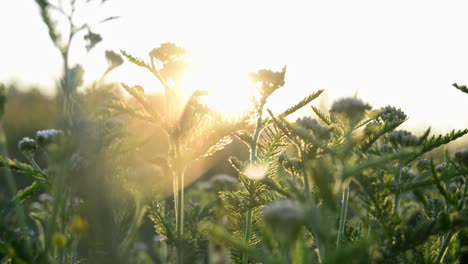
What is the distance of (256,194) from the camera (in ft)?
10.3

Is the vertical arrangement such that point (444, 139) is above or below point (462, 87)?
below

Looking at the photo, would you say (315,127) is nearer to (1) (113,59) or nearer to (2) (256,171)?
(2) (256,171)

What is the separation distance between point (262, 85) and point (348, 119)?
735 millimetres

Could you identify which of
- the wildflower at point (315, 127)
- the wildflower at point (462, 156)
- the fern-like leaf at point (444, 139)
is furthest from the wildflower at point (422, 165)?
the wildflower at point (315, 127)

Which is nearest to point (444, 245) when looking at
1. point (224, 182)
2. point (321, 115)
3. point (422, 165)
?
point (422, 165)

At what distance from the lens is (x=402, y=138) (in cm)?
293

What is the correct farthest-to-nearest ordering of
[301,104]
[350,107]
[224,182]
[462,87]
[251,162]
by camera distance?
[224,182] → [251,162] → [301,104] → [462,87] → [350,107]

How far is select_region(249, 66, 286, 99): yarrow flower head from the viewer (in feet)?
10.7

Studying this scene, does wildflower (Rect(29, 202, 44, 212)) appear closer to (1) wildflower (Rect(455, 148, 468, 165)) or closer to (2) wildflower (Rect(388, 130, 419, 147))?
(2) wildflower (Rect(388, 130, 419, 147))

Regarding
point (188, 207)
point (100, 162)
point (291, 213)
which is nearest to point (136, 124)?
point (188, 207)

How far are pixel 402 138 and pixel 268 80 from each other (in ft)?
2.75

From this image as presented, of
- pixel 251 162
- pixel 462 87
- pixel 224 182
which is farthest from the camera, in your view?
pixel 224 182

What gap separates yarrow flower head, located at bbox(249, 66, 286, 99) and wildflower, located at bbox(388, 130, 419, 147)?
697mm

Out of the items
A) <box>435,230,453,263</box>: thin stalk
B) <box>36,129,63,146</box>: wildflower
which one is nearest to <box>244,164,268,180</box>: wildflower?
<box>435,230,453,263</box>: thin stalk
